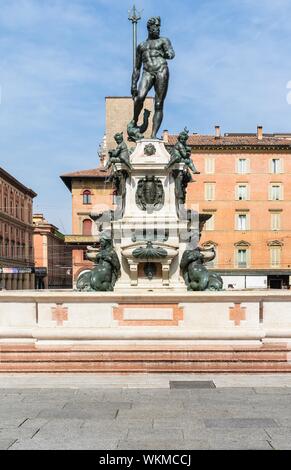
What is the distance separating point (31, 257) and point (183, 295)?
278ft

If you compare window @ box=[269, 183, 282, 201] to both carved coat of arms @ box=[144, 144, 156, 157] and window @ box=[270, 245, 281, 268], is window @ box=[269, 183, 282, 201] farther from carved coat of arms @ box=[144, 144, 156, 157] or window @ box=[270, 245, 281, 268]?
carved coat of arms @ box=[144, 144, 156, 157]

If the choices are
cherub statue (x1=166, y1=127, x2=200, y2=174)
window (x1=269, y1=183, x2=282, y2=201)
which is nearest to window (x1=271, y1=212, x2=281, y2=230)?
window (x1=269, y1=183, x2=282, y2=201)

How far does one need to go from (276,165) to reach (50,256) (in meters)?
54.0

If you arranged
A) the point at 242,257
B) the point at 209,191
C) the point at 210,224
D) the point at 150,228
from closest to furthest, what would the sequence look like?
the point at 150,228 < the point at 210,224 < the point at 242,257 < the point at 209,191

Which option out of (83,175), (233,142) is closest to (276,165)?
(233,142)

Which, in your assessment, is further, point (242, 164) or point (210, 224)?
point (242, 164)

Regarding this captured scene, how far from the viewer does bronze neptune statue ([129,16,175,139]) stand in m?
15.2

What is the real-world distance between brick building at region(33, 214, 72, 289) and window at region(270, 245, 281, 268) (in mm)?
42629

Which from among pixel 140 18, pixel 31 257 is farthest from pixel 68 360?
pixel 31 257

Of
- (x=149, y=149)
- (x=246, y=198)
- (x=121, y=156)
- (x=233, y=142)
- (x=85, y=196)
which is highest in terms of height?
(x=233, y=142)

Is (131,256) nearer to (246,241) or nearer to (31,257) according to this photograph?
(246,241)

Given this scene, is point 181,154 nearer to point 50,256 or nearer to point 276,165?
point 276,165

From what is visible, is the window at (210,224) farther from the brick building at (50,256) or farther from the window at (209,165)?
the brick building at (50,256)

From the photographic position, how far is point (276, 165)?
60.3 m
